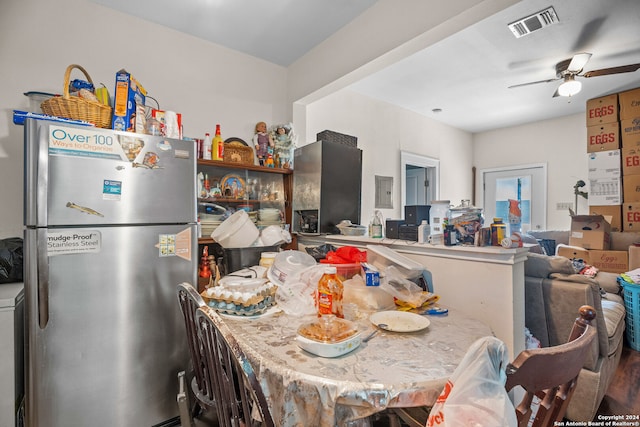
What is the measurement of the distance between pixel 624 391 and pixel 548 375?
2.26m

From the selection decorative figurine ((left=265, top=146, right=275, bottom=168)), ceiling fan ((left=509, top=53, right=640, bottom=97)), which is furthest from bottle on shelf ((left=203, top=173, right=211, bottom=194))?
ceiling fan ((left=509, top=53, right=640, bottom=97))

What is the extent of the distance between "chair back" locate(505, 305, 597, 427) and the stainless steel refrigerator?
5.27 feet

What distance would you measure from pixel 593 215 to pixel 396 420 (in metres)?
4.52

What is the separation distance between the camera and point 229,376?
823 millimetres

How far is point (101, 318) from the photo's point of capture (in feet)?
4.56

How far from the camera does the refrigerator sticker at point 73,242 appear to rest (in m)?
1.29

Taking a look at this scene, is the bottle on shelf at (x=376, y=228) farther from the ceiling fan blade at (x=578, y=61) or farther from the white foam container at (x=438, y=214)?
the ceiling fan blade at (x=578, y=61)

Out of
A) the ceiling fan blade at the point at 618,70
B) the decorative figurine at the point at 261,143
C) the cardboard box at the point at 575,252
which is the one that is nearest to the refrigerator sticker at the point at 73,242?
the decorative figurine at the point at 261,143

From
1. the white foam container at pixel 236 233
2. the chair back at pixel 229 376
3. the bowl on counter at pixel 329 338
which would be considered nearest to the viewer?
the chair back at pixel 229 376

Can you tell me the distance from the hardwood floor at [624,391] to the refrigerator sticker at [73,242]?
2.97m

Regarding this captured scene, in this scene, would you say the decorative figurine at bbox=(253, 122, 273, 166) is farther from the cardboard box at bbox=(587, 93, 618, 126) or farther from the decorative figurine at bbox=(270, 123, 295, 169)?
the cardboard box at bbox=(587, 93, 618, 126)

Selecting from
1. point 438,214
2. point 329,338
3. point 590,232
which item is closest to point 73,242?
point 329,338

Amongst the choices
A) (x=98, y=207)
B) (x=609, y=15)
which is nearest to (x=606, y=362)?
Result: (x=609, y=15)

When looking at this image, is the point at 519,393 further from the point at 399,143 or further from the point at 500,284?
the point at 399,143
